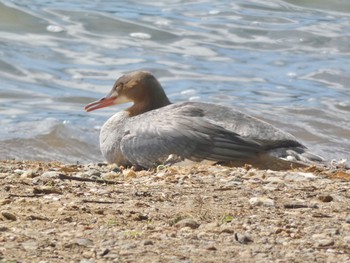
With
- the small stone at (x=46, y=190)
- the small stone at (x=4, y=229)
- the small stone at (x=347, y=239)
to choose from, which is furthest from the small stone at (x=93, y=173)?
the small stone at (x=347, y=239)

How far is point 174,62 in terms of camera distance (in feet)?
57.0

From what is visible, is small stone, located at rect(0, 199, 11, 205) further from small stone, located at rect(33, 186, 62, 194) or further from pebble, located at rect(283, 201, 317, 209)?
pebble, located at rect(283, 201, 317, 209)

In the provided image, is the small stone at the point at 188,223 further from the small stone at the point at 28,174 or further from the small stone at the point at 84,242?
the small stone at the point at 28,174

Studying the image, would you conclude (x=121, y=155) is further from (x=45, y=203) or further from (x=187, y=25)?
(x=187, y=25)

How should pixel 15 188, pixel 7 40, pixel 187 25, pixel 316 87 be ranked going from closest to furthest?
pixel 15 188 < pixel 316 87 < pixel 7 40 < pixel 187 25

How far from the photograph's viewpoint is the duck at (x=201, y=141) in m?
8.52

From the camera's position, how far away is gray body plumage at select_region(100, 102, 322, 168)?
336 inches

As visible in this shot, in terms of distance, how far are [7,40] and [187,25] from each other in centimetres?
369

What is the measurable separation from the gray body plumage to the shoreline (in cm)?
99

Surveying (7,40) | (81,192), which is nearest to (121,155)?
(81,192)

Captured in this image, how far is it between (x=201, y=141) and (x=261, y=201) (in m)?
2.51

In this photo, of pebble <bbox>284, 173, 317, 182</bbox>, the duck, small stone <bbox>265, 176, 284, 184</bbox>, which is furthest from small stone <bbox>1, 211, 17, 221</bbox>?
the duck

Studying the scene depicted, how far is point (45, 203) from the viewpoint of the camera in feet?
19.7

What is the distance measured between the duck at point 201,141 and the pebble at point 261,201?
2.04m
